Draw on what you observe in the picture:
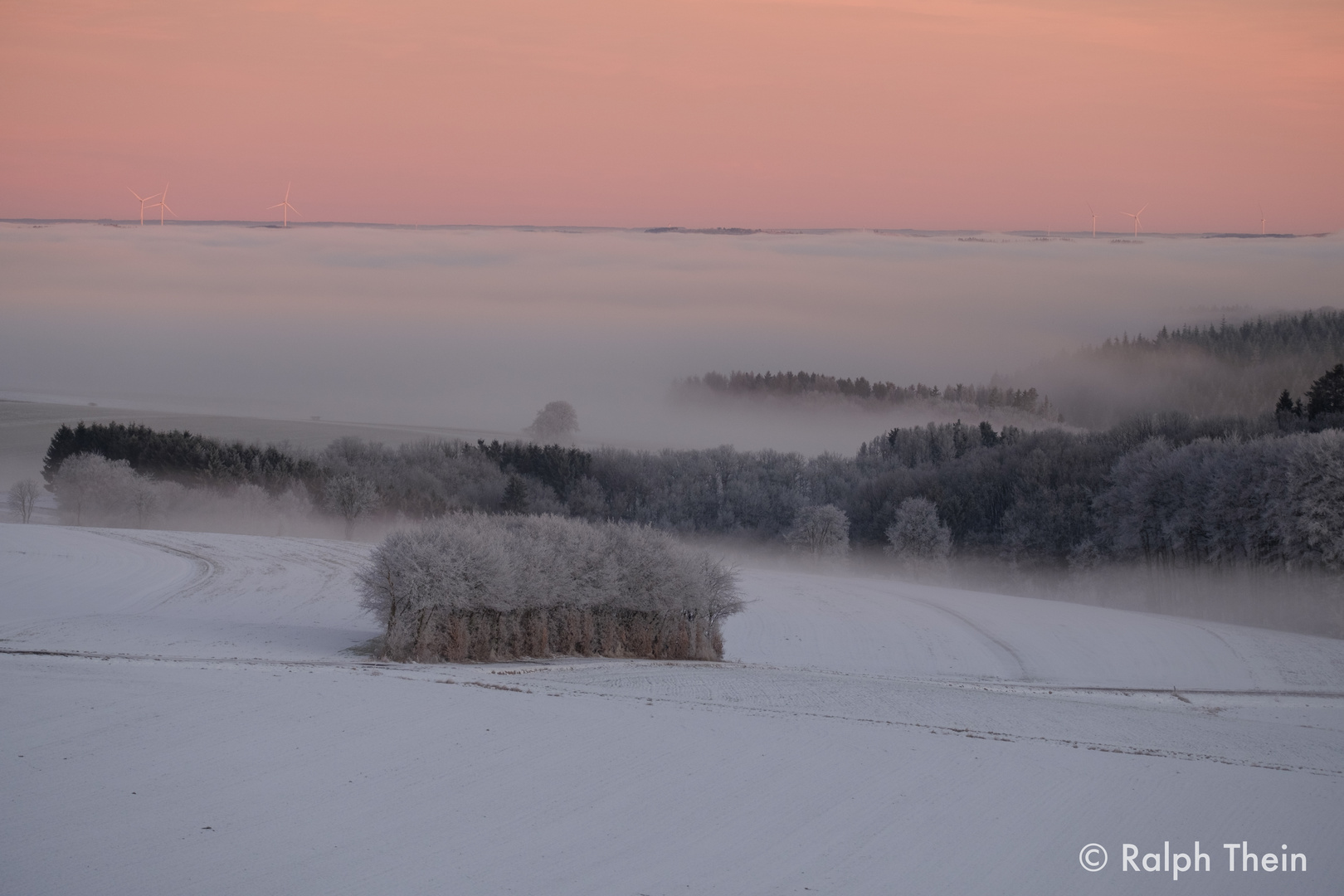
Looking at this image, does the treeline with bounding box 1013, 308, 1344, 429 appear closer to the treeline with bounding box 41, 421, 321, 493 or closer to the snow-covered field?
the treeline with bounding box 41, 421, 321, 493

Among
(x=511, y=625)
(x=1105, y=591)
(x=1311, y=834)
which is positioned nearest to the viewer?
(x=1311, y=834)

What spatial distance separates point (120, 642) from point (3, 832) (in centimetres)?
2084

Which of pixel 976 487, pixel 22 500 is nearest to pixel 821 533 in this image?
pixel 976 487

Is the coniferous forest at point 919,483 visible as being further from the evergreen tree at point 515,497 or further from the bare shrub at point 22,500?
the bare shrub at point 22,500

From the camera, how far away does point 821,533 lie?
103688mm

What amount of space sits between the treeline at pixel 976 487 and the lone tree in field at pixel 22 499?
2359 cm

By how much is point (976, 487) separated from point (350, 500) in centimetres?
6777

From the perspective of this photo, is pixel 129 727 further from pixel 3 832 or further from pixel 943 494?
pixel 943 494

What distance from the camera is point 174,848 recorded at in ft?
53.0

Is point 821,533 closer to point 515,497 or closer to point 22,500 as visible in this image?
point 515,497

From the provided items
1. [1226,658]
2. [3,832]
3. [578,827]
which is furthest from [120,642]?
[1226,658]

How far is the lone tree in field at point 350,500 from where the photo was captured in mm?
96750

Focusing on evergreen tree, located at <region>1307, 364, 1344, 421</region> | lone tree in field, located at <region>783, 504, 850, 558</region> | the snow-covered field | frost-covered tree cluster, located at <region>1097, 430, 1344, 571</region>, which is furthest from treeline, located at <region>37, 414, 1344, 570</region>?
the snow-covered field

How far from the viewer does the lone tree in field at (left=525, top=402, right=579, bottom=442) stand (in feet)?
575
